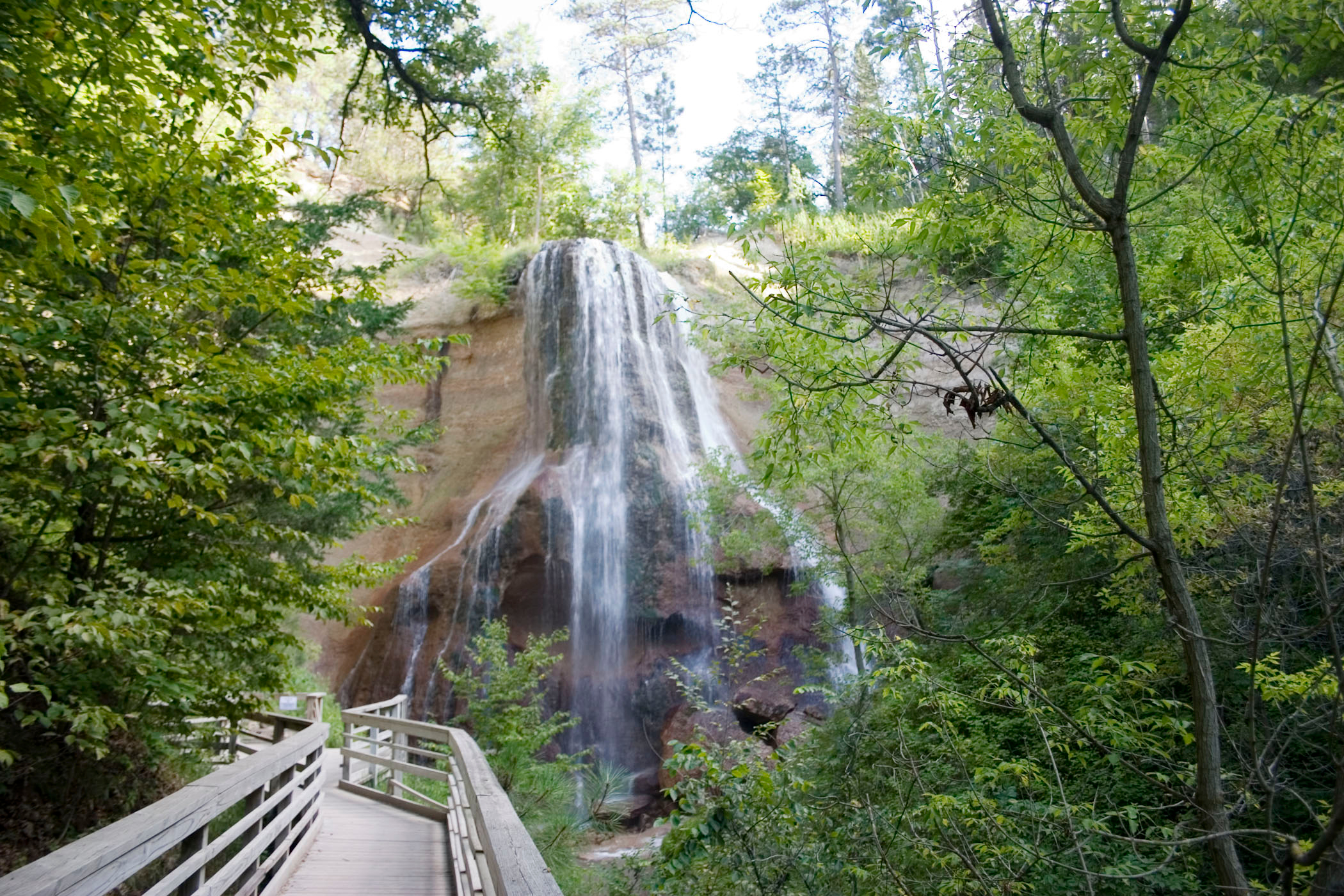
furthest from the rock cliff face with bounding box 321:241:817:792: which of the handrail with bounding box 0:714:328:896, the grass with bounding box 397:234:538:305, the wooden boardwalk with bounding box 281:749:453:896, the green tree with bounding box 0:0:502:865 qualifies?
the handrail with bounding box 0:714:328:896

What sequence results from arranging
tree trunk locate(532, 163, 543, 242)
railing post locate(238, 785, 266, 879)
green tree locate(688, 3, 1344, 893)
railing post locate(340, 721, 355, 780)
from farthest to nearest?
1. tree trunk locate(532, 163, 543, 242)
2. railing post locate(340, 721, 355, 780)
3. railing post locate(238, 785, 266, 879)
4. green tree locate(688, 3, 1344, 893)

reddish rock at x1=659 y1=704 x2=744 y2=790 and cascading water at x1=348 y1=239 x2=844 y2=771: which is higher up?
cascading water at x1=348 y1=239 x2=844 y2=771

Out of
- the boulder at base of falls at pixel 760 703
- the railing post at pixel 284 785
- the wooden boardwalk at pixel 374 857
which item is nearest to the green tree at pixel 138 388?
the railing post at pixel 284 785

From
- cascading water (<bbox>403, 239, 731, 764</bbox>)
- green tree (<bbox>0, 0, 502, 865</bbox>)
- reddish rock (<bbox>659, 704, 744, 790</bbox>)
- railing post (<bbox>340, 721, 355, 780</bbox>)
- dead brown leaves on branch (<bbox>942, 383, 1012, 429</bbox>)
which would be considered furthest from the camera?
cascading water (<bbox>403, 239, 731, 764</bbox>)

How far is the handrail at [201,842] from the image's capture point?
246 cm

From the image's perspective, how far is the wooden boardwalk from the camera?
18.9 ft

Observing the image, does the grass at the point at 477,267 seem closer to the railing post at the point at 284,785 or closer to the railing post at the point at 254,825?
the railing post at the point at 284,785

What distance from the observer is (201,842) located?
143 inches

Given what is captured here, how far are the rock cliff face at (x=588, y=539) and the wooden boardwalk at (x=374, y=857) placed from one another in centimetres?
758

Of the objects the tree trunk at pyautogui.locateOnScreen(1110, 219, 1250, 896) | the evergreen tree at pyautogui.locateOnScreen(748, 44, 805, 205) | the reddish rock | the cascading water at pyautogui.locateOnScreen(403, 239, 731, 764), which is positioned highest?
the evergreen tree at pyautogui.locateOnScreen(748, 44, 805, 205)

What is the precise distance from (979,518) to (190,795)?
12.6 meters

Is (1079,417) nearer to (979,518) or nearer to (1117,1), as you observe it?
(979,518)

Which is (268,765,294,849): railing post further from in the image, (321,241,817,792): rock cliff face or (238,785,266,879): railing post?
(321,241,817,792): rock cliff face

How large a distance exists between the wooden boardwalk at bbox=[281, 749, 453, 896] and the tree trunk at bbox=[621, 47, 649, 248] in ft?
85.5
